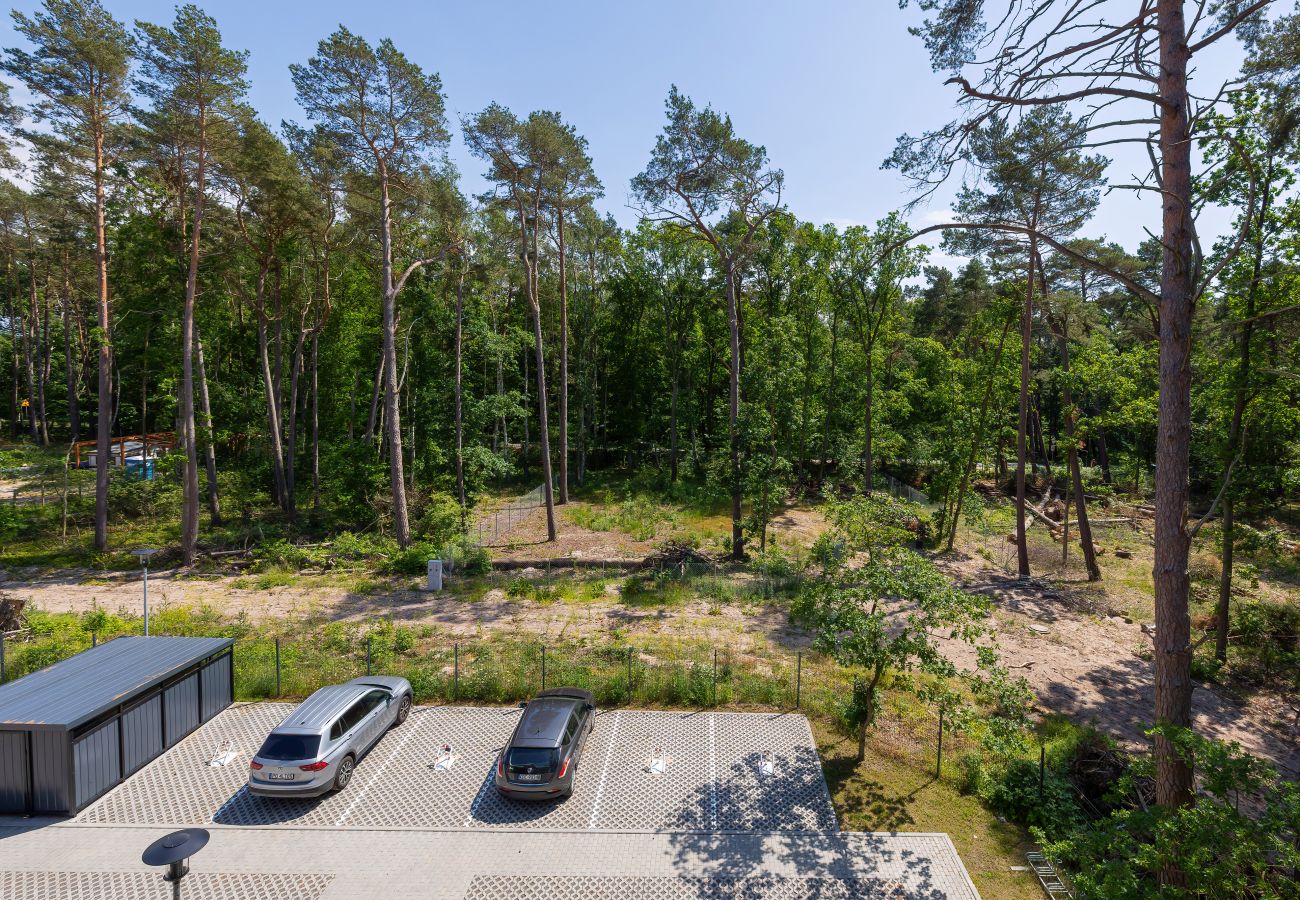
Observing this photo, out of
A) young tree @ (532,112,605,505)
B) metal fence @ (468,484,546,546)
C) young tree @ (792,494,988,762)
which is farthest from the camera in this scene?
metal fence @ (468,484,546,546)

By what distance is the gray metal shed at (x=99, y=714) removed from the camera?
9258 millimetres

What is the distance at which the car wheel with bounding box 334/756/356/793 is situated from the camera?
10.1 metres

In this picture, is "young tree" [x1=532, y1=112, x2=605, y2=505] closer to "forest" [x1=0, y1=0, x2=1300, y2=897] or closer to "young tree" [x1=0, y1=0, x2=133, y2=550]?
"forest" [x1=0, y1=0, x2=1300, y2=897]

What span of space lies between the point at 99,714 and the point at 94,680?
1.25m

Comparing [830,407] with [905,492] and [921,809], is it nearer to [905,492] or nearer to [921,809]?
[905,492]

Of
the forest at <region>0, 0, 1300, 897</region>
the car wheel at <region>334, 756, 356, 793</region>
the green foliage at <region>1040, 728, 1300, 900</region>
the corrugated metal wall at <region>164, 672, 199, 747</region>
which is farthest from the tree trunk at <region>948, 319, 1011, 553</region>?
the corrugated metal wall at <region>164, 672, 199, 747</region>

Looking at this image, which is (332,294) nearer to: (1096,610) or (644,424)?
(644,424)

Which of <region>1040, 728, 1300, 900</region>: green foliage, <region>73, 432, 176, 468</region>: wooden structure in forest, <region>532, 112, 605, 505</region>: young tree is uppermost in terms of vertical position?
<region>532, 112, 605, 505</region>: young tree

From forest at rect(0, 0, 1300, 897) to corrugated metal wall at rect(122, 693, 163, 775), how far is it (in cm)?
1168

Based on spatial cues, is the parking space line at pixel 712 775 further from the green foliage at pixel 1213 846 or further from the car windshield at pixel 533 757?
the green foliage at pixel 1213 846

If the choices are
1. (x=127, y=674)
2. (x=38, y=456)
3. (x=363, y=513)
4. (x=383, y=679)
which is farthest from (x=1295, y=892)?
(x=38, y=456)

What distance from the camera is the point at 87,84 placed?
65.8ft

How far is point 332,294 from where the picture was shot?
34.3 metres

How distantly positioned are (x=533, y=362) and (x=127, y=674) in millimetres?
36495
